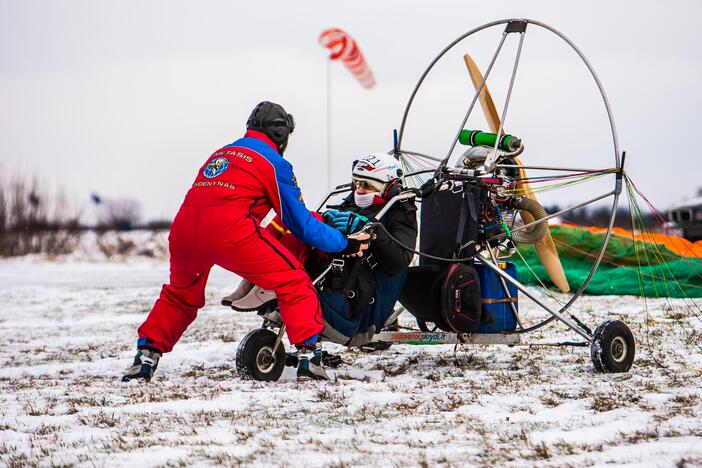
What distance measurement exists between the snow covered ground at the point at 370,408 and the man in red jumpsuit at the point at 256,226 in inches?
22.0

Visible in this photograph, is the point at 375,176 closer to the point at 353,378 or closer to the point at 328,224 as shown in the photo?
the point at 328,224

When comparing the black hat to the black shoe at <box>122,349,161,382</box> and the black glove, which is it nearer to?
the black glove

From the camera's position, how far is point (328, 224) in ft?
19.9

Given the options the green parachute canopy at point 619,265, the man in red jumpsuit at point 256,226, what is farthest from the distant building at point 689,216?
the man in red jumpsuit at point 256,226

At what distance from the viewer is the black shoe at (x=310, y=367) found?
226 inches

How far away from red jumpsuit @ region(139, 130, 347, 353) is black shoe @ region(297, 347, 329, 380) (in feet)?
0.44

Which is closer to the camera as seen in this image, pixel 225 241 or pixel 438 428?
pixel 438 428

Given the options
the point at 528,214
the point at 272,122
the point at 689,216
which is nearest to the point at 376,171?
the point at 272,122

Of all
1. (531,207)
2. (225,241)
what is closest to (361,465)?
(225,241)

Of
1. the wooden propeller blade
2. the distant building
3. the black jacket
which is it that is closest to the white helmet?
the black jacket

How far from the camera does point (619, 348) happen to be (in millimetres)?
6164

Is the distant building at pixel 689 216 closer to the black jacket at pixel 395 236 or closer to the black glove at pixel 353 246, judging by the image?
the black jacket at pixel 395 236

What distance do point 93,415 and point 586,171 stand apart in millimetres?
3544

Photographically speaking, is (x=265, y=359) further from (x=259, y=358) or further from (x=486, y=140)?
(x=486, y=140)
